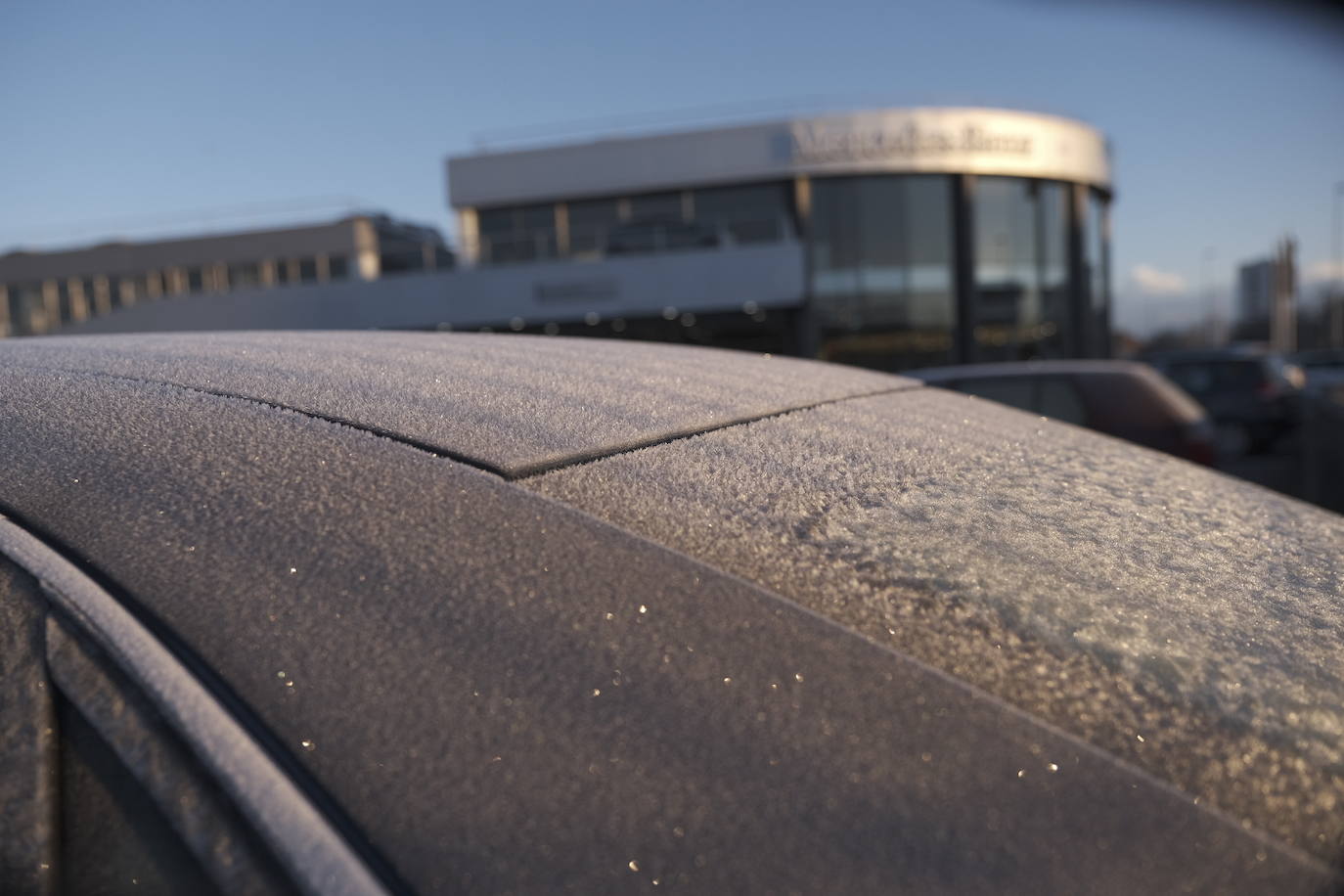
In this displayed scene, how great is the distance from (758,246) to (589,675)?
23437 mm

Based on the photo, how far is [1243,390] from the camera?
13133 mm

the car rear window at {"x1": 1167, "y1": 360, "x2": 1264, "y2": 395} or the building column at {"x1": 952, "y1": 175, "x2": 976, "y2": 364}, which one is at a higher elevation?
the building column at {"x1": 952, "y1": 175, "x2": 976, "y2": 364}

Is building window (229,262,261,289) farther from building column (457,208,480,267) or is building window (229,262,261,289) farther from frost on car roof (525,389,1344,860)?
frost on car roof (525,389,1344,860)

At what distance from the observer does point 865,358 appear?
25.7 meters

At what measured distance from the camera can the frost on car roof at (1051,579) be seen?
97cm

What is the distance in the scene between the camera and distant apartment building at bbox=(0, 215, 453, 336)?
25.0 meters

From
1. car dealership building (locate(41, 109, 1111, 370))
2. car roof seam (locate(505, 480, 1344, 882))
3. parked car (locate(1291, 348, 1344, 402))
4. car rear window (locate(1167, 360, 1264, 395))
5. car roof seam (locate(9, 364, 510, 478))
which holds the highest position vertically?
car dealership building (locate(41, 109, 1111, 370))

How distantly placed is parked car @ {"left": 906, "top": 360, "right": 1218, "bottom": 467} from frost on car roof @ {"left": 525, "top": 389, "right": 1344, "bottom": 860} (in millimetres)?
5175

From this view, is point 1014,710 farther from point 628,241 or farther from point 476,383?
point 628,241

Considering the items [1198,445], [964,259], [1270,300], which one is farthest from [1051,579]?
[1270,300]

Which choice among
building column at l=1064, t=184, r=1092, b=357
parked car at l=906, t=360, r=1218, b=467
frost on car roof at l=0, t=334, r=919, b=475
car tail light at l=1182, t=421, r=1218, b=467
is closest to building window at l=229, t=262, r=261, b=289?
parked car at l=906, t=360, r=1218, b=467

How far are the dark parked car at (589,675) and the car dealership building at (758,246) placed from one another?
22502mm

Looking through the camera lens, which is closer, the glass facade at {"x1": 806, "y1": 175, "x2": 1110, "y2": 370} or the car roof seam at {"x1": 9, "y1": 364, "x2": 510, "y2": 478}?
the car roof seam at {"x1": 9, "y1": 364, "x2": 510, "y2": 478}

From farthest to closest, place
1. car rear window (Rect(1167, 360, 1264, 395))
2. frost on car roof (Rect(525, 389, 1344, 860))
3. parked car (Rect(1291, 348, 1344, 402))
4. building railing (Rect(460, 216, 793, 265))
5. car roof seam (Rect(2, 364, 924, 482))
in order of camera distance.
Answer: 1. parked car (Rect(1291, 348, 1344, 402))
2. building railing (Rect(460, 216, 793, 265))
3. car rear window (Rect(1167, 360, 1264, 395))
4. car roof seam (Rect(2, 364, 924, 482))
5. frost on car roof (Rect(525, 389, 1344, 860))
